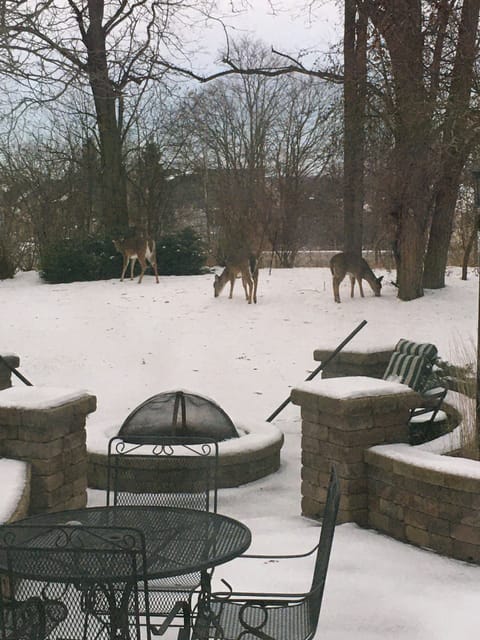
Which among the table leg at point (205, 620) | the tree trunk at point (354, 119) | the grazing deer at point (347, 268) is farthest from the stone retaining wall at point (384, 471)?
the tree trunk at point (354, 119)

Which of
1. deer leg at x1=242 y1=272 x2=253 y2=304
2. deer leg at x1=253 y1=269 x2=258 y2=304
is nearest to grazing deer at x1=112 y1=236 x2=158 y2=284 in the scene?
deer leg at x1=242 y1=272 x2=253 y2=304

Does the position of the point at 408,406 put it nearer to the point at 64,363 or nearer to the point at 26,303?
the point at 64,363

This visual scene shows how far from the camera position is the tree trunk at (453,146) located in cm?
1202

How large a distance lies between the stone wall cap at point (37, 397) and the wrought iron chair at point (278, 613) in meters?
2.18

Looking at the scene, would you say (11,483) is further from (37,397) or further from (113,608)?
(113,608)

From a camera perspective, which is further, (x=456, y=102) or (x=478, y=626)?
(x=456, y=102)

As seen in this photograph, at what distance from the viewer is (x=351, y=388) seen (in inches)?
220

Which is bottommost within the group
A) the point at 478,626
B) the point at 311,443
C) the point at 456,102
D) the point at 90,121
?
the point at 478,626

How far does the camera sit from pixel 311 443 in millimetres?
5828

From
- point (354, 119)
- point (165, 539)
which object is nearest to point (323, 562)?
point (165, 539)

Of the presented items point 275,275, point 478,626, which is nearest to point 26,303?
point 275,275

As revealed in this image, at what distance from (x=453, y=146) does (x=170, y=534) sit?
10552mm

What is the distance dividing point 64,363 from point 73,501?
6430mm

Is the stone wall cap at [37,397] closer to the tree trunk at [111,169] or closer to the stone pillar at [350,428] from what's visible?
the stone pillar at [350,428]
